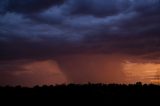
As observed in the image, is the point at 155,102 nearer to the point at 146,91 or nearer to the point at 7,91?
the point at 146,91

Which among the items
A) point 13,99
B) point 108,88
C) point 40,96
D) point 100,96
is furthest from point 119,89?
point 13,99

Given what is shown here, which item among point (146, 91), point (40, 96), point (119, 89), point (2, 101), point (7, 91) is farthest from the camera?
point (119, 89)

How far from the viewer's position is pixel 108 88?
6038cm

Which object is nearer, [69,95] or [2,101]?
[2,101]

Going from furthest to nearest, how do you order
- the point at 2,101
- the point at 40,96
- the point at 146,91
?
the point at 146,91
the point at 40,96
the point at 2,101

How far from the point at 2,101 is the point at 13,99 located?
173 cm

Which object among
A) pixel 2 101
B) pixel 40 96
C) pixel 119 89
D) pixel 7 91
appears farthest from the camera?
pixel 119 89

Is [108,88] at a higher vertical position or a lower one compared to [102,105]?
higher

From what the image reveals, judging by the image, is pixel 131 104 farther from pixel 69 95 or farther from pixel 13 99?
pixel 13 99

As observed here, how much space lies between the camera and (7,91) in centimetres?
5275

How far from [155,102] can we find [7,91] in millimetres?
21772

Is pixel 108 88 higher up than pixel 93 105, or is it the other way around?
pixel 108 88

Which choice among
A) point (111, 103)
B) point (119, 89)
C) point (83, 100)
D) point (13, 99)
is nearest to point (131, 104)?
point (111, 103)

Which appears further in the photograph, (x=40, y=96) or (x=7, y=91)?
(x=7, y=91)
